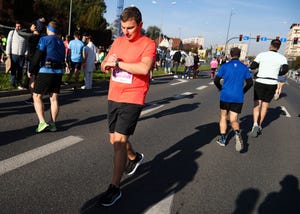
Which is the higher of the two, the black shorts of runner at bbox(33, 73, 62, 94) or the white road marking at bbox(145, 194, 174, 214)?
the black shorts of runner at bbox(33, 73, 62, 94)

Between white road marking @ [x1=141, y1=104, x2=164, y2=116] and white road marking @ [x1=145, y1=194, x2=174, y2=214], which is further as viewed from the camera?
white road marking @ [x1=141, y1=104, x2=164, y2=116]

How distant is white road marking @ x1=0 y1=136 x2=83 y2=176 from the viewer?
12.8 ft

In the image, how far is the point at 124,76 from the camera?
322 cm

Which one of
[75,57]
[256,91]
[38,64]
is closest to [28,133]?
[38,64]

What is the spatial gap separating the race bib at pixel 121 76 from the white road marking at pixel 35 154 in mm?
1820

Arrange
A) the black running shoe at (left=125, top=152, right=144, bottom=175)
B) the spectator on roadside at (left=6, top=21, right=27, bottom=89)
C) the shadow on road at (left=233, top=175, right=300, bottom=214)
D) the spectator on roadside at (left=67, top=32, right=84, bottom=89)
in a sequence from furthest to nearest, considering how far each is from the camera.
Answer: the spectator on roadside at (left=67, top=32, right=84, bottom=89), the spectator on roadside at (left=6, top=21, right=27, bottom=89), the black running shoe at (left=125, top=152, right=144, bottom=175), the shadow on road at (left=233, top=175, right=300, bottom=214)

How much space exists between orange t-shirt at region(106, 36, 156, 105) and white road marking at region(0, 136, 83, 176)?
1.71 meters

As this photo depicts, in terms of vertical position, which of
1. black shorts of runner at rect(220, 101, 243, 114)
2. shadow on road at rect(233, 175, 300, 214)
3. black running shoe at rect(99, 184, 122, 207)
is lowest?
shadow on road at rect(233, 175, 300, 214)

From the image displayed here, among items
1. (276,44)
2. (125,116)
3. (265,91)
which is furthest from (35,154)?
(276,44)

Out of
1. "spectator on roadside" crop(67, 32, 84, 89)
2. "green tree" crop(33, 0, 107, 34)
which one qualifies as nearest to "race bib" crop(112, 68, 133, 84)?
"spectator on roadside" crop(67, 32, 84, 89)

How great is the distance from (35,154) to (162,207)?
2141 mm

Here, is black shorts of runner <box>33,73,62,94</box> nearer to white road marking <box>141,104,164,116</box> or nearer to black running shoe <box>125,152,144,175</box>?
black running shoe <box>125,152,144,175</box>

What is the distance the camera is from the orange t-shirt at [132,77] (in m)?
3.16

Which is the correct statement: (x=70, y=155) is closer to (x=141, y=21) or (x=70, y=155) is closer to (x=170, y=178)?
(x=170, y=178)
